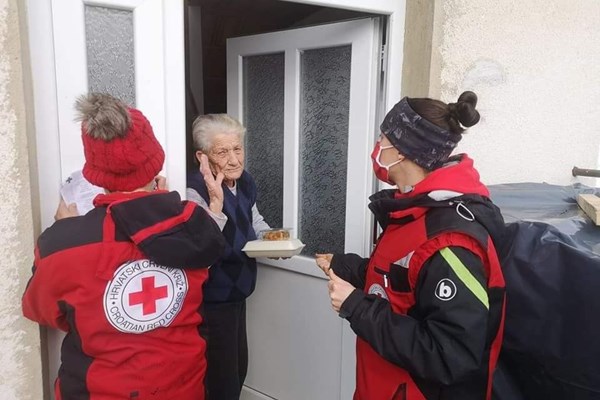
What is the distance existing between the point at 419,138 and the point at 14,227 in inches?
46.8

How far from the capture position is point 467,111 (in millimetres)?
1299

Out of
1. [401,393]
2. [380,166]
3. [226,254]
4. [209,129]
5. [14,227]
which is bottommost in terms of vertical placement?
[401,393]

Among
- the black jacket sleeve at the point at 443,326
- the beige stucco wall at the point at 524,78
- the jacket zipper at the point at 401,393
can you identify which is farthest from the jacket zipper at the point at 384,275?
the beige stucco wall at the point at 524,78

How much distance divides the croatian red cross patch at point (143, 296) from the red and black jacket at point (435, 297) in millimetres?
501

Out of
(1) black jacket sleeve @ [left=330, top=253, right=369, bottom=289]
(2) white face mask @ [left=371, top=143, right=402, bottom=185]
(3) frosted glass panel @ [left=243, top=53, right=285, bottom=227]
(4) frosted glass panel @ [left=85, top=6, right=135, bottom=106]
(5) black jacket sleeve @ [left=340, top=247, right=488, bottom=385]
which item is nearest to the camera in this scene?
(5) black jacket sleeve @ [left=340, top=247, right=488, bottom=385]

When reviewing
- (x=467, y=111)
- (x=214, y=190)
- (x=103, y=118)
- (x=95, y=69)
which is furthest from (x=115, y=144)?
(x=467, y=111)

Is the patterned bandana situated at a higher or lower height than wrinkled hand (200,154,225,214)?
higher

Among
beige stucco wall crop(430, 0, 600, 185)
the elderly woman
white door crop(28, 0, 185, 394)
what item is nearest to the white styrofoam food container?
the elderly woman

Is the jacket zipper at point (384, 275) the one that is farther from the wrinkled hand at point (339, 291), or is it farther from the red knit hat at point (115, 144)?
the red knit hat at point (115, 144)

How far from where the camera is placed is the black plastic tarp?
1.21 m

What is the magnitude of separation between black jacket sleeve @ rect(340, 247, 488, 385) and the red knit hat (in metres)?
0.78

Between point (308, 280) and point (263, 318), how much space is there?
428mm

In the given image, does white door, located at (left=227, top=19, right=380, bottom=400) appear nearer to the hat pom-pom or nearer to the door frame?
the door frame

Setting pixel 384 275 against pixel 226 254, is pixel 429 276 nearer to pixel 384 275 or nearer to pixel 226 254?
pixel 384 275
